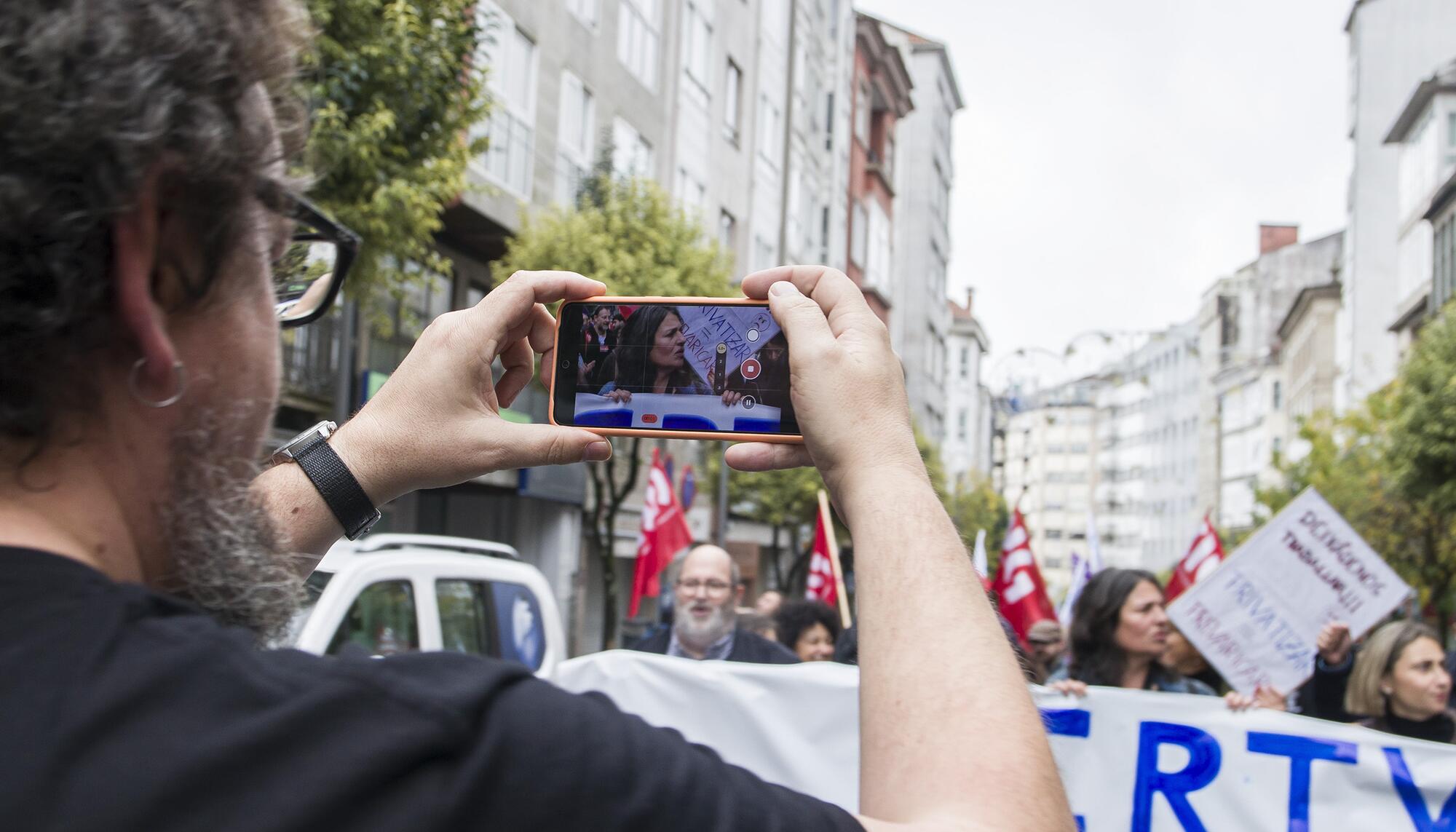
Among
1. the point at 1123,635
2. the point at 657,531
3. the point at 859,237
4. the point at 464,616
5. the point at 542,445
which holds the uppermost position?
the point at 859,237

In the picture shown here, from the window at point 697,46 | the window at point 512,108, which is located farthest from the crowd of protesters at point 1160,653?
the window at point 697,46

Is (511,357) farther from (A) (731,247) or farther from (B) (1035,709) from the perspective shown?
(A) (731,247)

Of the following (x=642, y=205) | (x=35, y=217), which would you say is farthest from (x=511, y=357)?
(x=642, y=205)

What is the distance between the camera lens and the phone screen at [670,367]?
1.90 m

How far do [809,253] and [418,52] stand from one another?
2807 centimetres

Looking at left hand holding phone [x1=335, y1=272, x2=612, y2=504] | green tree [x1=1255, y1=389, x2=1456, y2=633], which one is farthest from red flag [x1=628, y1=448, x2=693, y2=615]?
green tree [x1=1255, y1=389, x2=1456, y2=633]

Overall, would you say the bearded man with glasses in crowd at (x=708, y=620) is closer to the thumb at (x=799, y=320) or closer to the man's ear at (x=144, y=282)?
the thumb at (x=799, y=320)

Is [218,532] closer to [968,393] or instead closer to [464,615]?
[464,615]

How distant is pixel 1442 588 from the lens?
28484mm

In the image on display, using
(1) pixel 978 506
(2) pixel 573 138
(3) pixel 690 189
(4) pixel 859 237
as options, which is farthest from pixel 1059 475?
(2) pixel 573 138

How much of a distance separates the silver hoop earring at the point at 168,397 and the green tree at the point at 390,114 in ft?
27.3

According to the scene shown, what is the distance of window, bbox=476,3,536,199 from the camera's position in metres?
19.1

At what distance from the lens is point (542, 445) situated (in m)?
1.72

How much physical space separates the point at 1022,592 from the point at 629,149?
16.0 metres
